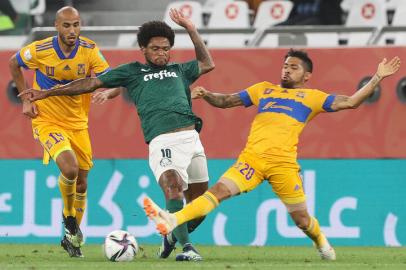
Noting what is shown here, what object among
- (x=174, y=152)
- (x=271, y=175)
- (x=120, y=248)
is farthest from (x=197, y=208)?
(x=120, y=248)

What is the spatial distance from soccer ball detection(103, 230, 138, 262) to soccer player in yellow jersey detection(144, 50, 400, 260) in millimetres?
889

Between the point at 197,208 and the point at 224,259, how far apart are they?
1.36 meters

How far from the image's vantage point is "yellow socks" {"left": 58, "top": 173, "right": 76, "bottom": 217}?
441 inches

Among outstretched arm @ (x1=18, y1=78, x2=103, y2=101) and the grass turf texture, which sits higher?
outstretched arm @ (x1=18, y1=78, x2=103, y2=101)

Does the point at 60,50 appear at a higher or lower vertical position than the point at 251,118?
higher

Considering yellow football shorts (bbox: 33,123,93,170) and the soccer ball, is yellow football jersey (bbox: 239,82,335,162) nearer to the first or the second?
the soccer ball

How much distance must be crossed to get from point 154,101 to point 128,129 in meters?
4.89

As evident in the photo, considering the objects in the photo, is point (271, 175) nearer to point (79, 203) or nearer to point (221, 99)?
point (221, 99)

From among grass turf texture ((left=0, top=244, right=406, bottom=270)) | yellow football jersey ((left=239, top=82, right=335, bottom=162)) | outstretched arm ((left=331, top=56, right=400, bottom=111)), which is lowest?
grass turf texture ((left=0, top=244, right=406, bottom=270))

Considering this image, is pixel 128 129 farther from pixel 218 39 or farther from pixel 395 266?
pixel 395 266

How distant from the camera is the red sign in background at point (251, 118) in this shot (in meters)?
14.8

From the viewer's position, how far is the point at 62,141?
11.2 m

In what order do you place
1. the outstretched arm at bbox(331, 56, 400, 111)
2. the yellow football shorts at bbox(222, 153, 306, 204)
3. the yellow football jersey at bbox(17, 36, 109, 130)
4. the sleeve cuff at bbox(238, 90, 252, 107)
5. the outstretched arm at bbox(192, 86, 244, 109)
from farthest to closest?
the yellow football jersey at bbox(17, 36, 109, 130) → the sleeve cuff at bbox(238, 90, 252, 107) → the outstretched arm at bbox(192, 86, 244, 109) → the yellow football shorts at bbox(222, 153, 306, 204) → the outstretched arm at bbox(331, 56, 400, 111)

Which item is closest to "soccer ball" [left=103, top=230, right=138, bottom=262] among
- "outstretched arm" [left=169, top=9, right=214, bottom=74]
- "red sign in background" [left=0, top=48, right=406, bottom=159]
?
"outstretched arm" [left=169, top=9, right=214, bottom=74]
